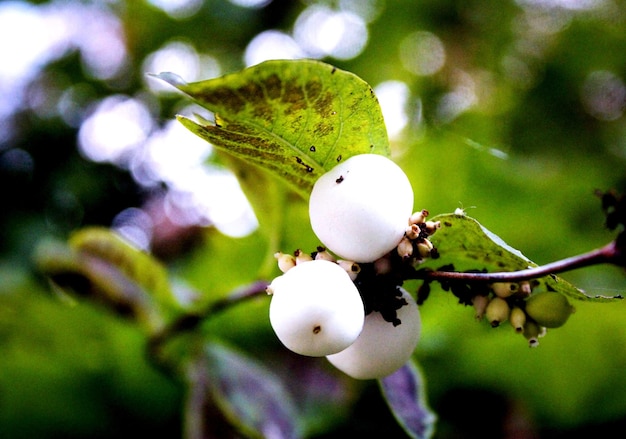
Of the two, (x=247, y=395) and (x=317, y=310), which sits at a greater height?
(x=317, y=310)

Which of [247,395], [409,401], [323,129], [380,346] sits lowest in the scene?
[247,395]

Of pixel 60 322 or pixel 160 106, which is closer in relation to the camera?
pixel 60 322

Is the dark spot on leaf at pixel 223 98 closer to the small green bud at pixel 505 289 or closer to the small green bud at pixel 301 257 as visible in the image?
the small green bud at pixel 301 257

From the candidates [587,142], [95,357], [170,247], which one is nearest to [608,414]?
[95,357]

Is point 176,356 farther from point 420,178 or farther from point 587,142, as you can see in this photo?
point 587,142

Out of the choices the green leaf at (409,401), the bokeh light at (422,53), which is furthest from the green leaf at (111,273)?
the bokeh light at (422,53)

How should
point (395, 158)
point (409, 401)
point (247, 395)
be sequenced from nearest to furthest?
point (409, 401), point (247, 395), point (395, 158)

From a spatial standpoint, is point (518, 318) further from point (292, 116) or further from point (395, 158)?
point (395, 158)

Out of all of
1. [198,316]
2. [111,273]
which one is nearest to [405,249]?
[198,316]
